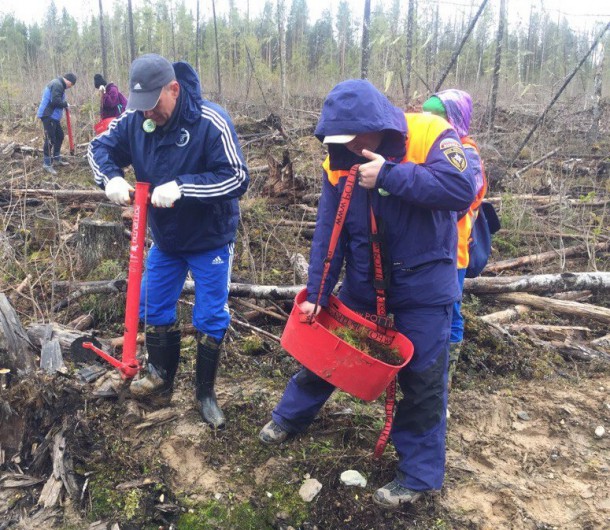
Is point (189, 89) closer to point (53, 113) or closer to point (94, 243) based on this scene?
point (94, 243)

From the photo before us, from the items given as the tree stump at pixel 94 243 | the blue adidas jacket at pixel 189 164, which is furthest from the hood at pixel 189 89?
the tree stump at pixel 94 243

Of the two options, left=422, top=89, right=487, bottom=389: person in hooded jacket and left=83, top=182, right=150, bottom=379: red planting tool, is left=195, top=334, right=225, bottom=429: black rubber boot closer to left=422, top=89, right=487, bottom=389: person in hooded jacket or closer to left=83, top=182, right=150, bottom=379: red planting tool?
left=83, top=182, right=150, bottom=379: red planting tool

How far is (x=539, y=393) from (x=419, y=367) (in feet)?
5.73

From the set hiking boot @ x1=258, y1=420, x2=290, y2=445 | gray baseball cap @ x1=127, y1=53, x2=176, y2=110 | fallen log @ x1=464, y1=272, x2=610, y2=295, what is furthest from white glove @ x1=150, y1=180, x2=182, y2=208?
fallen log @ x1=464, y1=272, x2=610, y2=295

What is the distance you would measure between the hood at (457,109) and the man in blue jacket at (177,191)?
1.33m

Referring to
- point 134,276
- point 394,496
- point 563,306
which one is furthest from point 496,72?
point 394,496

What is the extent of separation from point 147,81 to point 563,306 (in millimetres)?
4016

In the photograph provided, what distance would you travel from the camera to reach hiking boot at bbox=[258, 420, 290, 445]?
2.94 meters

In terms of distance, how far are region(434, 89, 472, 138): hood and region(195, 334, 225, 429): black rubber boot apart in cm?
194

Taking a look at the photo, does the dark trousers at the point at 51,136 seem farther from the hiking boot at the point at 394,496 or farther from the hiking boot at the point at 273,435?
the hiking boot at the point at 394,496

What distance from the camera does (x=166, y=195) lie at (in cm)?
261

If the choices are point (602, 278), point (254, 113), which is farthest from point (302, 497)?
point (254, 113)

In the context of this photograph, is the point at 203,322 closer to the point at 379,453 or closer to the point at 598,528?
the point at 379,453

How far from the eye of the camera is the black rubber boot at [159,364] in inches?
124
